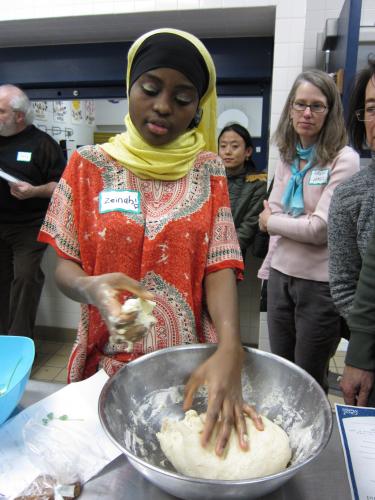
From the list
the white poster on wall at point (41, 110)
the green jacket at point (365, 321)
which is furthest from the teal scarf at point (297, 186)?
the white poster on wall at point (41, 110)

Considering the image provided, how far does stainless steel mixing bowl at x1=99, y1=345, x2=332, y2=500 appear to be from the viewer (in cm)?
72

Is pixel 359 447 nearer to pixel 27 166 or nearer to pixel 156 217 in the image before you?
pixel 156 217

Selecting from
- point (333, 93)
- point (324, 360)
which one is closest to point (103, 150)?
point (333, 93)

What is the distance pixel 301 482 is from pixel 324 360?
1.21 m

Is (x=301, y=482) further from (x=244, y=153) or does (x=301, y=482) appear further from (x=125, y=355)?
(x=244, y=153)

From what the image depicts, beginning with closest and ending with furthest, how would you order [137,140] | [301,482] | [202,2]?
1. [301,482]
2. [137,140]
3. [202,2]

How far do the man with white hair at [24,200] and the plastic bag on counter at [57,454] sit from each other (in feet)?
6.17

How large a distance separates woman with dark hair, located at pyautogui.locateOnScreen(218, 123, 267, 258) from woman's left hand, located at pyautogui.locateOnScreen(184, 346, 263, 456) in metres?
1.54

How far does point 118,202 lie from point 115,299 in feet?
0.97

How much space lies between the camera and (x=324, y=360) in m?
1.81

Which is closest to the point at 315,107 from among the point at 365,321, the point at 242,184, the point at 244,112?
the point at 242,184

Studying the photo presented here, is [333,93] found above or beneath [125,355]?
above

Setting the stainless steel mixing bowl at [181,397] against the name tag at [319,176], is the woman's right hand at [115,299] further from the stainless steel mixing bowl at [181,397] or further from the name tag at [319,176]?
the name tag at [319,176]

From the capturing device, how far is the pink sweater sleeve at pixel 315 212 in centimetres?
168
